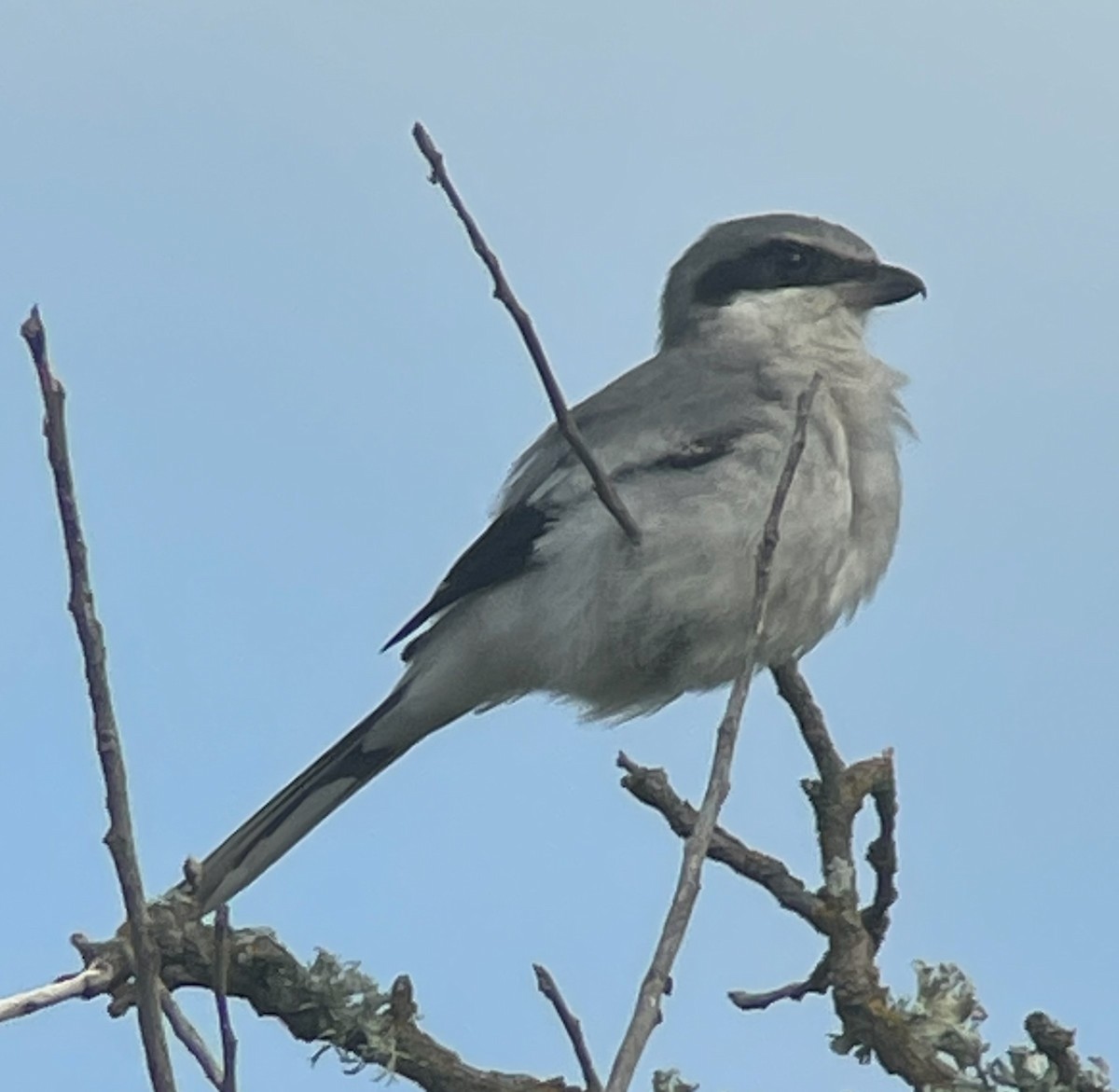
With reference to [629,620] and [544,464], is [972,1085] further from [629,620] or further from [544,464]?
[544,464]

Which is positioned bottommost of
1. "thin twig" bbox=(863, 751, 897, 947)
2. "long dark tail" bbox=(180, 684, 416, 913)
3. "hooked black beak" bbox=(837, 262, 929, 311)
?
"thin twig" bbox=(863, 751, 897, 947)

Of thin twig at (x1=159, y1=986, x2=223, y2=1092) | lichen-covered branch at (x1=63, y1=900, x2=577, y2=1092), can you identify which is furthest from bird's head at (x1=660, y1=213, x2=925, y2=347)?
thin twig at (x1=159, y1=986, x2=223, y2=1092)

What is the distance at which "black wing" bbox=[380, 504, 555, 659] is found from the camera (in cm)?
436

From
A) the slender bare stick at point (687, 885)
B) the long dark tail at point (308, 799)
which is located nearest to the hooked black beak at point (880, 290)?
the long dark tail at point (308, 799)

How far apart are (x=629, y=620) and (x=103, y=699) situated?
92.0 inches

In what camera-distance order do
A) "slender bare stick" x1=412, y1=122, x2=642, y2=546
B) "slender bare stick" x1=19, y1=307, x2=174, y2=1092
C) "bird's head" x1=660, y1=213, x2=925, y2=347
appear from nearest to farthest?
1. "slender bare stick" x1=19, y1=307, x2=174, y2=1092
2. "slender bare stick" x1=412, y1=122, x2=642, y2=546
3. "bird's head" x1=660, y1=213, x2=925, y2=347

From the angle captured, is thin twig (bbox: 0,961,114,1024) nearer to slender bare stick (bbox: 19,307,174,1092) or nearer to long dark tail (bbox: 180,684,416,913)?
slender bare stick (bbox: 19,307,174,1092)

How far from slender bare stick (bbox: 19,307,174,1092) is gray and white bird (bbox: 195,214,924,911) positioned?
2.05 meters

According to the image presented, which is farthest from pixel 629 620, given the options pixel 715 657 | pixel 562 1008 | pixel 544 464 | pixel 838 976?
pixel 562 1008

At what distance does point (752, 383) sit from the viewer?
14.4 ft

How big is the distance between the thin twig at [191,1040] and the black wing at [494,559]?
2226mm

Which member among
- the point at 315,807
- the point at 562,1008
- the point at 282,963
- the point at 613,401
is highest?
the point at 613,401

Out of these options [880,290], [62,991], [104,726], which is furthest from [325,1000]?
[880,290]

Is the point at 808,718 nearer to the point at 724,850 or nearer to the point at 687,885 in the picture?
the point at 724,850
